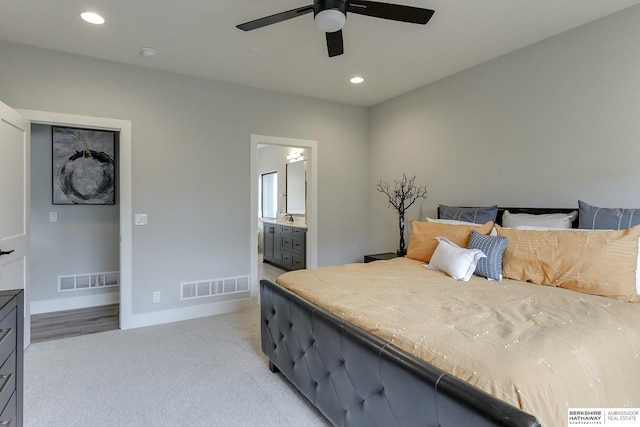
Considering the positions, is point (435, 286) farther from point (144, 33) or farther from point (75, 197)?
point (75, 197)

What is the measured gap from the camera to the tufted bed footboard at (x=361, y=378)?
42.8 inches

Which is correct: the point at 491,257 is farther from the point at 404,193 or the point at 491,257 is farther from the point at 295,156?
the point at 295,156

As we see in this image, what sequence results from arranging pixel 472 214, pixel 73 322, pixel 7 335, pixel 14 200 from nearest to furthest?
pixel 7 335 → pixel 14 200 → pixel 472 214 → pixel 73 322

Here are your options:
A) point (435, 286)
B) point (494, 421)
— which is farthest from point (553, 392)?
point (435, 286)

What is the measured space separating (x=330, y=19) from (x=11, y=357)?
2200 mm

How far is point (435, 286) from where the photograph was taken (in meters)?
2.26

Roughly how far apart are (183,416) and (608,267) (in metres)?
2.72

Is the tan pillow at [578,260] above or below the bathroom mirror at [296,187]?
Result: below

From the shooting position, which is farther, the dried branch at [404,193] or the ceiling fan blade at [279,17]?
the dried branch at [404,193]

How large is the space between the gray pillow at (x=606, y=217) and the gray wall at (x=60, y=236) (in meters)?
4.96

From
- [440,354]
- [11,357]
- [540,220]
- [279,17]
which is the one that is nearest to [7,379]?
[11,357]

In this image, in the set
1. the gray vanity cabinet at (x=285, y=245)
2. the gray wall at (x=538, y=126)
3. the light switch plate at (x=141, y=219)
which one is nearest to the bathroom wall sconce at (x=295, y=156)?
the gray vanity cabinet at (x=285, y=245)

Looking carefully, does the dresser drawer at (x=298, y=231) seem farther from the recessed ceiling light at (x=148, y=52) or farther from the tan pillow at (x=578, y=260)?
the tan pillow at (x=578, y=260)

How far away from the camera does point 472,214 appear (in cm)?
332
